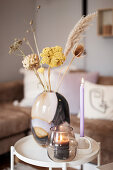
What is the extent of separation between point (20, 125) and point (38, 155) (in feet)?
3.57

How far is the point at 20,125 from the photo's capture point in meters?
2.38

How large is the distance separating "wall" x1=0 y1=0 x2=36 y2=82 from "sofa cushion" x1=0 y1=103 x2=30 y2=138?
29.2 inches

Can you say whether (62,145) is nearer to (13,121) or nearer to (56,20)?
(13,121)

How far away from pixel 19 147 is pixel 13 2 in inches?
89.2

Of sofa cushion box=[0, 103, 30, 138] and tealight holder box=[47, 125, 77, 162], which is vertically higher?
tealight holder box=[47, 125, 77, 162]

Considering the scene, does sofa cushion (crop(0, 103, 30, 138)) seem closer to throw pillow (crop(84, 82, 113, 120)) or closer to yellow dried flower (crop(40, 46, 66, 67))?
throw pillow (crop(84, 82, 113, 120))

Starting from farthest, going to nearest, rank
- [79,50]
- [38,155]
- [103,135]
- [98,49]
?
1. [98,49]
2. [103,135]
3. [79,50]
4. [38,155]

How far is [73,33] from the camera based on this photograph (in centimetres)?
140

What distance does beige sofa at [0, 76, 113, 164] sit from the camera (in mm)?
2035

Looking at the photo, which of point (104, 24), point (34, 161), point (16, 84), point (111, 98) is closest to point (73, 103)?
point (111, 98)

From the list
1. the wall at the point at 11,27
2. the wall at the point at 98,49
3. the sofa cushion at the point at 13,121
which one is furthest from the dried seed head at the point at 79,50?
the wall at the point at 11,27

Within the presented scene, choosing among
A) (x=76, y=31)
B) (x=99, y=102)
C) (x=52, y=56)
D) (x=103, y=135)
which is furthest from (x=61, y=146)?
(x=99, y=102)

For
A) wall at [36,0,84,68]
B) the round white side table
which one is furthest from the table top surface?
wall at [36,0,84,68]

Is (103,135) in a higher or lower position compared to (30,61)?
lower
